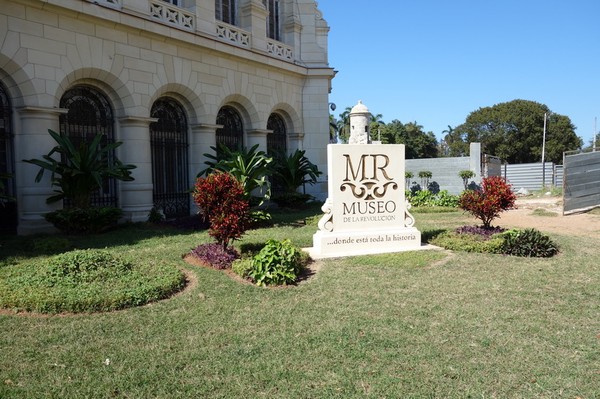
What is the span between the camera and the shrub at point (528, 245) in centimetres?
830

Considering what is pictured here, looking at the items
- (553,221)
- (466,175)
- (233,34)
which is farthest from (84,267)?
(466,175)

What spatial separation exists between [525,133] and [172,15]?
2014 inches

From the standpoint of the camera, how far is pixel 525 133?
54.2m

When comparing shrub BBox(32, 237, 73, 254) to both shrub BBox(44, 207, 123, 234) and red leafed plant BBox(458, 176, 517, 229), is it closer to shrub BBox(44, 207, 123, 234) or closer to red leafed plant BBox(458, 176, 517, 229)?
shrub BBox(44, 207, 123, 234)

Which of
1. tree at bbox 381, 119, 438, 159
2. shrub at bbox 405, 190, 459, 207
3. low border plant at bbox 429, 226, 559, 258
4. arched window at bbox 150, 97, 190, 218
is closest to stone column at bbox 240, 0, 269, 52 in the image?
arched window at bbox 150, 97, 190, 218

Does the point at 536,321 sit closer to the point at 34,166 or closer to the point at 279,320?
the point at 279,320

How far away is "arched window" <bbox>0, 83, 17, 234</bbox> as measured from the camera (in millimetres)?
10477

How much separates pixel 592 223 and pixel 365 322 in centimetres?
1140

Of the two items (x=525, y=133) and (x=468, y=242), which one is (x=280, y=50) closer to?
(x=468, y=242)

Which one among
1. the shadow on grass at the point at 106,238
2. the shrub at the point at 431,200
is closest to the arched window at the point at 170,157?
the shadow on grass at the point at 106,238

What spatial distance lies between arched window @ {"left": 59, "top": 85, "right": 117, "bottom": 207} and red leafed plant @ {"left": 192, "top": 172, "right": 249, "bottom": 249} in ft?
18.3

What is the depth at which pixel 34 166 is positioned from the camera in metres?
10.5

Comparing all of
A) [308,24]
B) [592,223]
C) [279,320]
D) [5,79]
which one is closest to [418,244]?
[279,320]

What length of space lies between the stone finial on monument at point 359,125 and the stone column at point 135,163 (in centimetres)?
604
